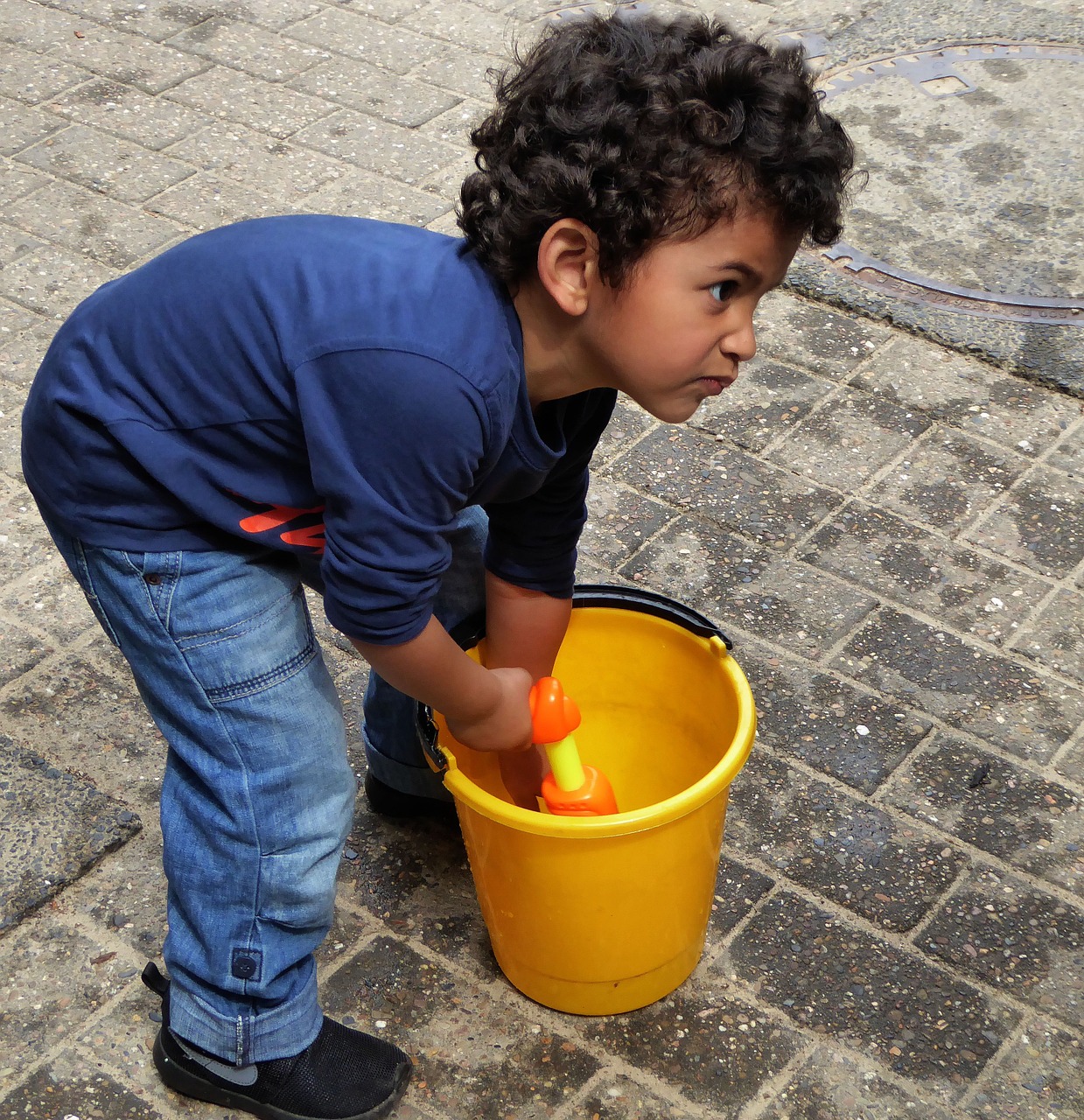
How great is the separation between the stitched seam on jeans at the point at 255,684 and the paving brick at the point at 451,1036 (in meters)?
0.62

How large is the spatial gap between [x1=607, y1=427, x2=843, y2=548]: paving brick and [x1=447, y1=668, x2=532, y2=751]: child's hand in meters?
1.16

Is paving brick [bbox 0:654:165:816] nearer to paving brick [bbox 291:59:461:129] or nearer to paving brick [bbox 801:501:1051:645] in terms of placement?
paving brick [bbox 801:501:1051:645]

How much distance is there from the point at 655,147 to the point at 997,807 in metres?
1.37

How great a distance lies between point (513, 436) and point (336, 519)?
23cm

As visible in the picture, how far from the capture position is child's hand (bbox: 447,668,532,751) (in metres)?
1.68

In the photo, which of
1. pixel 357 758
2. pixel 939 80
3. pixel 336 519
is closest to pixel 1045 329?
pixel 939 80

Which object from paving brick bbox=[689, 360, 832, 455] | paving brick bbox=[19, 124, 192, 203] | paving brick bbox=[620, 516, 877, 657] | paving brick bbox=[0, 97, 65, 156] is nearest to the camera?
paving brick bbox=[620, 516, 877, 657]

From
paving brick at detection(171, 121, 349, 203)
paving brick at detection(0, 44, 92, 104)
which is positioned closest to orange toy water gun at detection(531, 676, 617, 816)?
paving brick at detection(171, 121, 349, 203)

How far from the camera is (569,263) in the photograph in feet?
4.84

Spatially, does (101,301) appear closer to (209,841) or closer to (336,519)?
(336,519)

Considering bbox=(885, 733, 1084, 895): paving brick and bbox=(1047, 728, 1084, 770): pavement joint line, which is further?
bbox=(1047, 728, 1084, 770): pavement joint line

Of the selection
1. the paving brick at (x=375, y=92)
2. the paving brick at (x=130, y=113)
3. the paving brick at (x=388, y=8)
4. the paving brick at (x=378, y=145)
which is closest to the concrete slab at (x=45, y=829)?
the paving brick at (x=378, y=145)

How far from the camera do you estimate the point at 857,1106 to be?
188 cm

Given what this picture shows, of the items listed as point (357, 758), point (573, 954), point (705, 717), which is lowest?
point (357, 758)
